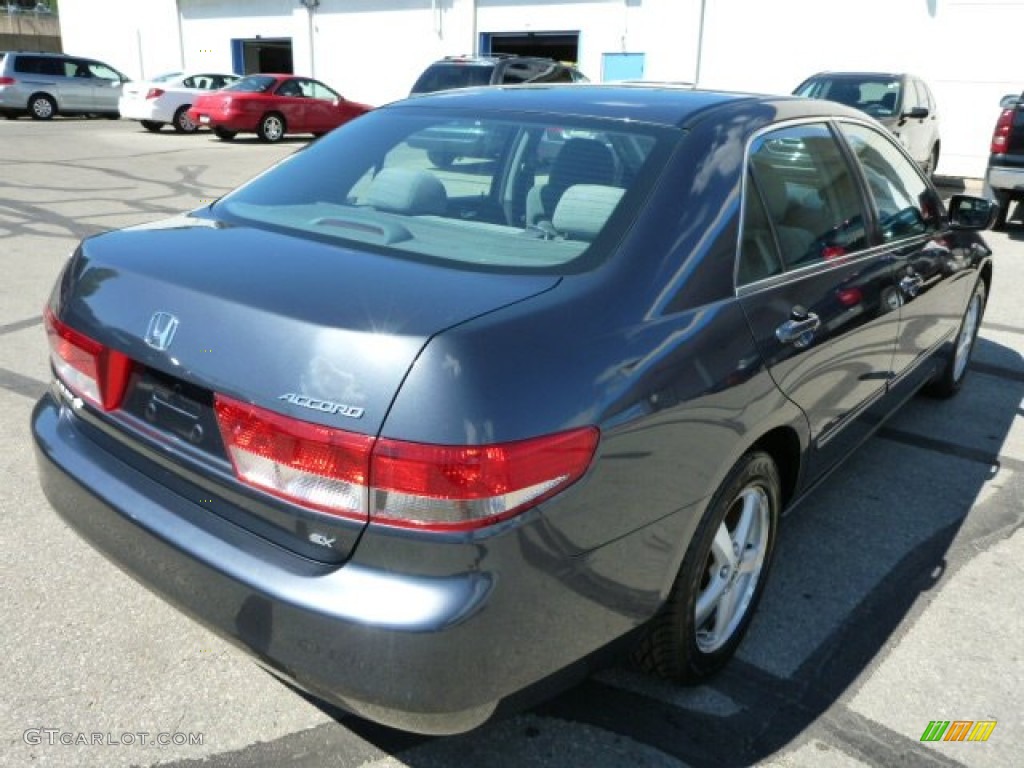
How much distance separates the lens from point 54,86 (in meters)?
23.7

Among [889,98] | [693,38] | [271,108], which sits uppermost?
[693,38]

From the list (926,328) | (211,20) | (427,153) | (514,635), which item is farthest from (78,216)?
(211,20)

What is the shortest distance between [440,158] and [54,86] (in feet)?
81.4

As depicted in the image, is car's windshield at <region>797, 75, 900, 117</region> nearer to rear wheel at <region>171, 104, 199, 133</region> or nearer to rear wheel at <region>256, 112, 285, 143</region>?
rear wheel at <region>256, 112, 285, 143</region>

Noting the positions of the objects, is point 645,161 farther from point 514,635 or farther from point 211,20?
point 211,20

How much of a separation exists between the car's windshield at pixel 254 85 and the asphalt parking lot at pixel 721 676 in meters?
17.2

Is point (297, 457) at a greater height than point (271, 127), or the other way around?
point (297, 457)

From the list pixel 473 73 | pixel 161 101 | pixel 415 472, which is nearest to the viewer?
pixel 415 472

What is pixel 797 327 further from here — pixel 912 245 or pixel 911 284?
pixel 912 245

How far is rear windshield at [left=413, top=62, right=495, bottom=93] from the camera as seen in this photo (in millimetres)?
13820

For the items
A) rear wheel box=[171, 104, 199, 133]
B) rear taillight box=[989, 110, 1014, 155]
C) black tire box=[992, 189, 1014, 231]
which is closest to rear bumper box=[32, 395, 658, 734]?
rear taillight box=[989, 110, 1014, 155]

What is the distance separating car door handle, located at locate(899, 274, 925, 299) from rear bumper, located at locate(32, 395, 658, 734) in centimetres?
208

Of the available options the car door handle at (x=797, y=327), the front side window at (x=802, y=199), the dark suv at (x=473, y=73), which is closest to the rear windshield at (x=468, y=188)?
the front side window at (x=802, y=199)

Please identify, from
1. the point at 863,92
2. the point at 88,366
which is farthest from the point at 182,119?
the point at 88,366
